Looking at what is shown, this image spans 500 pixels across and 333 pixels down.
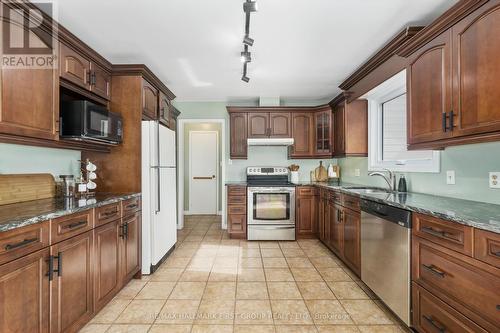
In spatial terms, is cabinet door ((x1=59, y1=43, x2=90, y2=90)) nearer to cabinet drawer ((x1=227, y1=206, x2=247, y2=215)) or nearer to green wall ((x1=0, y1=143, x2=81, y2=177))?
green wall ((x1=0, y1=143, x2=81, y2=177))

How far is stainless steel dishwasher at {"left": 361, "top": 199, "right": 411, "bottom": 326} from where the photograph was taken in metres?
Result: 1.77

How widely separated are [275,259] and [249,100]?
2.86 m

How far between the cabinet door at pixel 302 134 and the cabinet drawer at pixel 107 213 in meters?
2.95

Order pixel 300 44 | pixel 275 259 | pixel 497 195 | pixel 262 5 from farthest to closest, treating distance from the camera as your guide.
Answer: pixel 275 259 → pixel 300 44 → pixel 262 5 → pixel 497 195

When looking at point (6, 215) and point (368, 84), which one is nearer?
point (6, 215)

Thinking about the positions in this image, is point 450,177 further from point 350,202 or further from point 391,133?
point 391,133

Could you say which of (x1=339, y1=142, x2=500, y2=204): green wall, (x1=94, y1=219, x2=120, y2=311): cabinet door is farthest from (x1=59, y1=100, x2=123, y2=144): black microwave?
(x1=339, y1=142, x2=500, y2=204): green wall

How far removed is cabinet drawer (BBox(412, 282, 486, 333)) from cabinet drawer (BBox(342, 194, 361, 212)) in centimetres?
97

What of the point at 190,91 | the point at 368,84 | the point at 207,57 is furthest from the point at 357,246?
the point at 190,91

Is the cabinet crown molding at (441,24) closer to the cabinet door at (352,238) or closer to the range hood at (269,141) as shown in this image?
the cabinet door at (352,238)

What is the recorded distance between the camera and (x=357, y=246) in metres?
2.59

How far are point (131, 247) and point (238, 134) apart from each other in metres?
2.51

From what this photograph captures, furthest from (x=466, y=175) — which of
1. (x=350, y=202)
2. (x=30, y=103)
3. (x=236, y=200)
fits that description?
(x=30, y=103)

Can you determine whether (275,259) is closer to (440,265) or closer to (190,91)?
(440,265)
